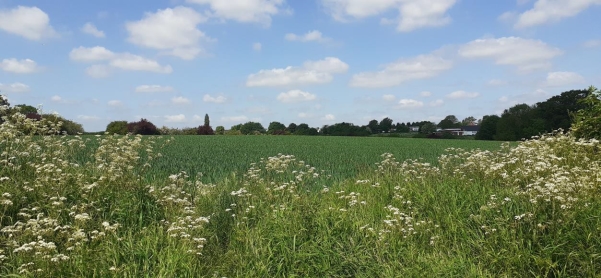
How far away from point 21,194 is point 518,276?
27.4 feet

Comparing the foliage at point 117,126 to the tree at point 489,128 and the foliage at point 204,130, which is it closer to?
the foliage at point 204,130

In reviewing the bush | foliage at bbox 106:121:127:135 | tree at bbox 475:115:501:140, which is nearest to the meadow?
foliage at bbox 106:121:127:135

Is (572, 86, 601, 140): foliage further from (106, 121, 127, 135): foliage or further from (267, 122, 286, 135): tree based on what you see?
(267, 122, 286, 135): tree

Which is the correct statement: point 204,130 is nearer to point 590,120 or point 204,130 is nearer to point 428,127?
point 428,127

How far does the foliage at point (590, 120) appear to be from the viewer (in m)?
13.8

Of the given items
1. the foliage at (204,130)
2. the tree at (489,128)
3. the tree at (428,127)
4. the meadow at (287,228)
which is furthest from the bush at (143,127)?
the tree at (489,128)

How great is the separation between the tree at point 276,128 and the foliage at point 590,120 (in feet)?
173

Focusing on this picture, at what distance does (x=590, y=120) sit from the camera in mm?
13875

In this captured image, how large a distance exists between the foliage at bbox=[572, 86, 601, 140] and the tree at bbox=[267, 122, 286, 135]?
52.8 meters

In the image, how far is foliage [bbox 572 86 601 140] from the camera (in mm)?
13773

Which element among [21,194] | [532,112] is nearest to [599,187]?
[21,194]

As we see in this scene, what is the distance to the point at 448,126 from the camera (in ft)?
333

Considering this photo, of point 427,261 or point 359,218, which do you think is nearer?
point 427,261

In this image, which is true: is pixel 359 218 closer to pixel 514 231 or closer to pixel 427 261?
pixel 427 261
